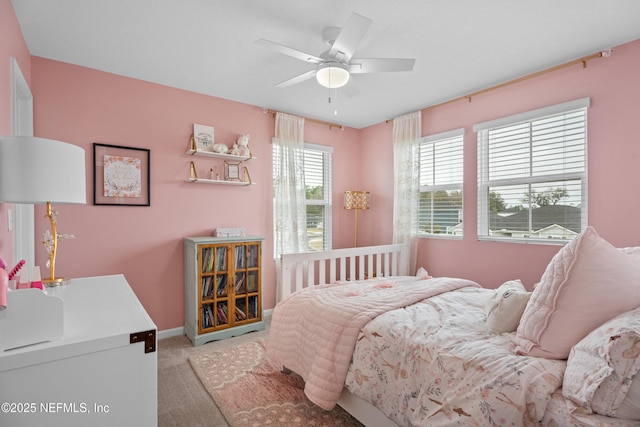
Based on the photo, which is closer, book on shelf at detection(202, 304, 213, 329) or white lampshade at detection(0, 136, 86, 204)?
white lampshade at detection(0, 136, 86, 204)

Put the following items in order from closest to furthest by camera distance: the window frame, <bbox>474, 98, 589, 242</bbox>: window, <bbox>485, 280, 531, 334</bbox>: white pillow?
1. <bbox>485, 280, 531, 334</bbox>: white pillow
2. <bbox>474, 98, 589, 242</bbox>: window
3. the window frame

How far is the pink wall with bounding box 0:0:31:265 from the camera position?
5.52 ft

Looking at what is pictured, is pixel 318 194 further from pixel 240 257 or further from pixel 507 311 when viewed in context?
pixel 507 311

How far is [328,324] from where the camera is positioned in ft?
6.00

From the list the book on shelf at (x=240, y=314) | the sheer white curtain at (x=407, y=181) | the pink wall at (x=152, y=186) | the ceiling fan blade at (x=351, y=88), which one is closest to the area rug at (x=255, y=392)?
the book on shelf at (x=240, y=314)

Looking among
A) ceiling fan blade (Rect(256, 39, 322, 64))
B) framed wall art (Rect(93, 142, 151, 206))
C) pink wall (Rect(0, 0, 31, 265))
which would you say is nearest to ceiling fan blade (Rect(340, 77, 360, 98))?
ceiling fan blade (Rect(256, 39, 322, 64))

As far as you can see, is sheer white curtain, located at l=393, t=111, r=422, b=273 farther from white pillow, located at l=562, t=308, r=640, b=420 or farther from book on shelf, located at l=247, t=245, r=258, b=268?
white pillow, located at l=562, t=308, r=640, b=420

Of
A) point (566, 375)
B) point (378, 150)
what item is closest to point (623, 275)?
point (566, 375)

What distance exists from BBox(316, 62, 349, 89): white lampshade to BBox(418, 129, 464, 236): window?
68.4 inches

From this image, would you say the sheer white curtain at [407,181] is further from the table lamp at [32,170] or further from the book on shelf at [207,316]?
the table lamp at [32,170]

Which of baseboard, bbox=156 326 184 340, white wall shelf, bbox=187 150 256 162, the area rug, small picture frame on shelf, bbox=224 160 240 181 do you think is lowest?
the area rug

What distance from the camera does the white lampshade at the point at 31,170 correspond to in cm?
115

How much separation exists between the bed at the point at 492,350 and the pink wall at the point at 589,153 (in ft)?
3.76

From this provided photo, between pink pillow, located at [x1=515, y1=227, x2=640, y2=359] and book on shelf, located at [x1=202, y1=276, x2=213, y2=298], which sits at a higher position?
pink pillow, located at [x1=515, y1=227, x2=640, y2=359]
